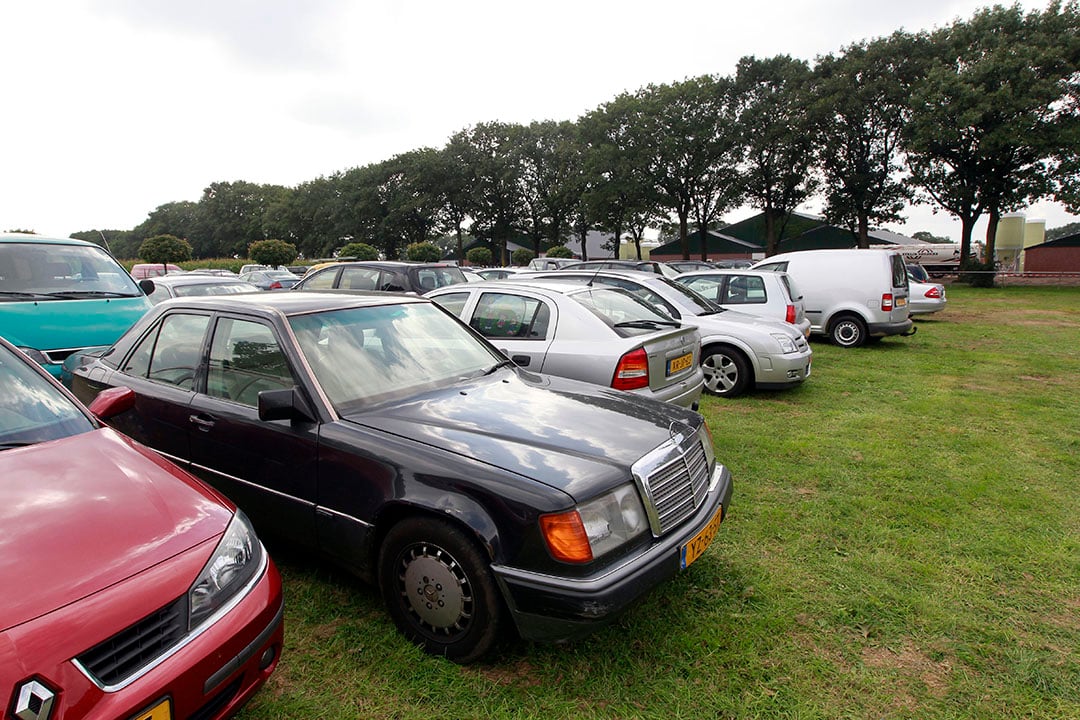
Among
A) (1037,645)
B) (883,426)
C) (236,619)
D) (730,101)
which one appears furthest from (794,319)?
(730,101)

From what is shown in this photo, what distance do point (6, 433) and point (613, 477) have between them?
2402 millimetres

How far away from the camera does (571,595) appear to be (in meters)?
2.23

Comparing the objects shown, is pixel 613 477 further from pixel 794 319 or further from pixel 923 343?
pixel 923 343

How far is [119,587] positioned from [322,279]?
30.6 feet

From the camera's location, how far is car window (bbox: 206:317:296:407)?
3.09 meters

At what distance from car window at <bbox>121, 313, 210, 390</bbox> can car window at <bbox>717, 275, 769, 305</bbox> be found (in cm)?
820

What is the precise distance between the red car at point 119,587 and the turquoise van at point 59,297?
4.37m

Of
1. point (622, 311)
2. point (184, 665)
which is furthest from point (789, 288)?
point (184, 665)

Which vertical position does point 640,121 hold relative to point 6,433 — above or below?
above

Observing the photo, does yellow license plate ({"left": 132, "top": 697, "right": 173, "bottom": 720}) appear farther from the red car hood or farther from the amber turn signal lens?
the amber turn signal lens

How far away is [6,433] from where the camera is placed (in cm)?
237

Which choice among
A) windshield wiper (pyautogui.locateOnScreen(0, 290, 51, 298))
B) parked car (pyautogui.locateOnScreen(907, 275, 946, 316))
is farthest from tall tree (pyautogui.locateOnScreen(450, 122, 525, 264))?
windshield wiper (pyautogui.locateOnScreen(0, 290, 51, 298))

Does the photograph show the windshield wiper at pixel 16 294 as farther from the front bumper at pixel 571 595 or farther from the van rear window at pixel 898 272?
the van rear window at pixel 898 272

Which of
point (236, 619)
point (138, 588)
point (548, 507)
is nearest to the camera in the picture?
point (138, 588)
